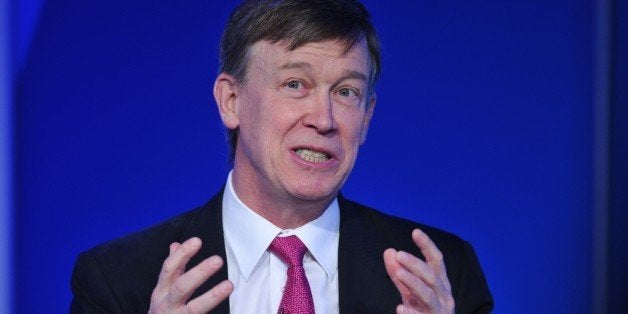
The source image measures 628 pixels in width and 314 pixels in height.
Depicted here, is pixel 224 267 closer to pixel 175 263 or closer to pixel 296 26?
pixel 175 263

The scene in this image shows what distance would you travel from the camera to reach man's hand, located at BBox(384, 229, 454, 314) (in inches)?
66.3

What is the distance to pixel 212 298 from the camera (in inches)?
62.9

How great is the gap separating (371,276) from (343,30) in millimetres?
585

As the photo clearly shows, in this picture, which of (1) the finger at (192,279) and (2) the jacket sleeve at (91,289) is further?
(2) the jacket sleeve at (91,289)

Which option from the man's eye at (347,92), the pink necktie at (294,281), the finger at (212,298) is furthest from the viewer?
the man's eye at (347,92)

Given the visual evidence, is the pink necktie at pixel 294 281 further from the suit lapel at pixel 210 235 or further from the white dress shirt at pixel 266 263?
the suit lapel at pixel 210 235

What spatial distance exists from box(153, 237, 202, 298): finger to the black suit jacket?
0.25 m

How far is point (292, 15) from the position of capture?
193 cm

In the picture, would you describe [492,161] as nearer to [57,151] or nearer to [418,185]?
[418,185]

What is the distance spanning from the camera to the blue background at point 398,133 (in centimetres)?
248

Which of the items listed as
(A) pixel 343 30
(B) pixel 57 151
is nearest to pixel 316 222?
(A) pixel 343 30

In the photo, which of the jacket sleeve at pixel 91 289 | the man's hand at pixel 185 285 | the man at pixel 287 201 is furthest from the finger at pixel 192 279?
the jacket sleeve at pixel 91 289

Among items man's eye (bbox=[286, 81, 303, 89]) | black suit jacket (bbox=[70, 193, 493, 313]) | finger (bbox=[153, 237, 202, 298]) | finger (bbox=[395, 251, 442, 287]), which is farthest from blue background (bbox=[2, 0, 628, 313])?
finger (bbox=[395, 251, 442, 287])

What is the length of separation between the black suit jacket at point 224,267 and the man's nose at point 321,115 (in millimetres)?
309
